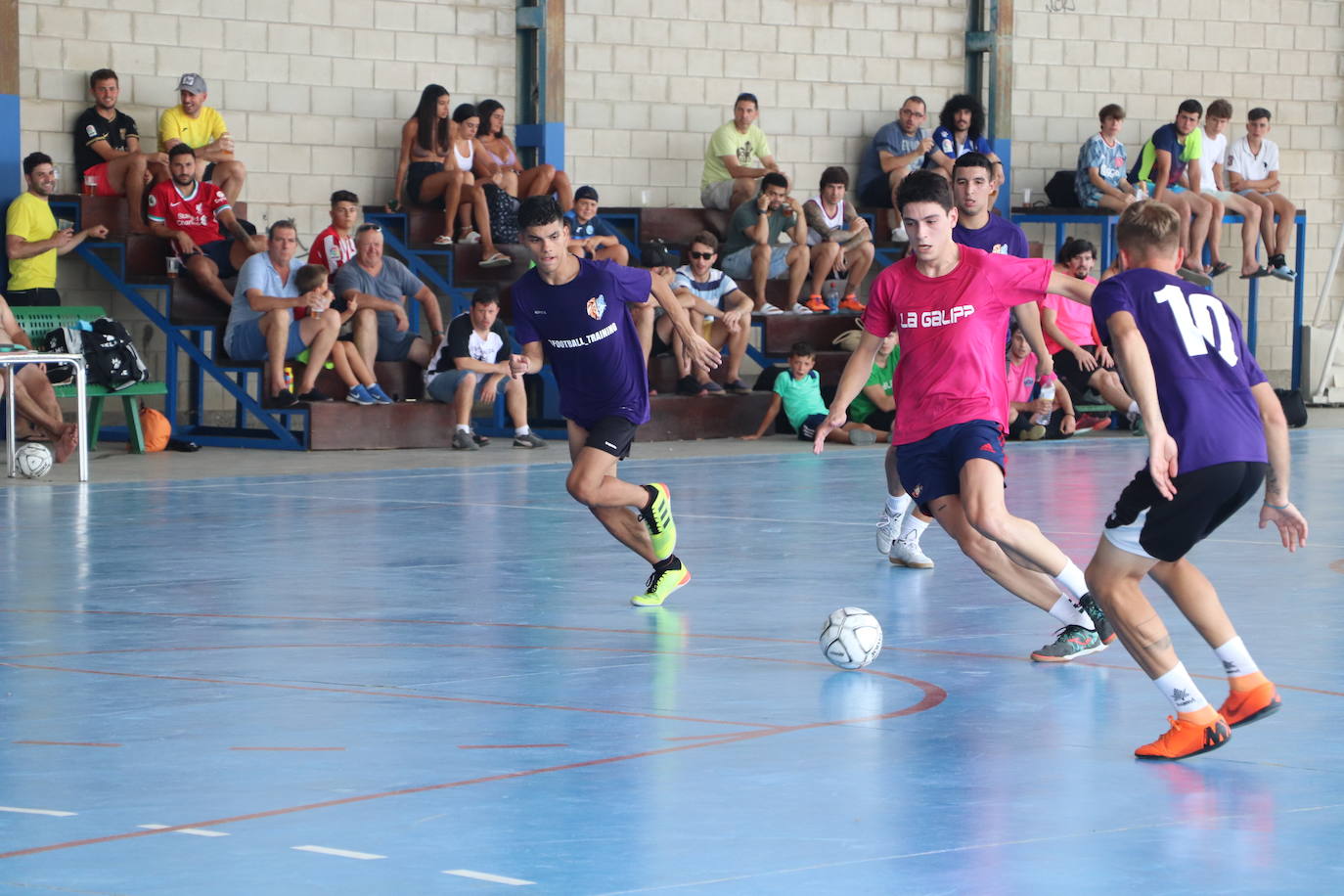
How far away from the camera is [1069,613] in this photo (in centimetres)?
744

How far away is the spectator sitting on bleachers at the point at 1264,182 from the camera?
2370 cm

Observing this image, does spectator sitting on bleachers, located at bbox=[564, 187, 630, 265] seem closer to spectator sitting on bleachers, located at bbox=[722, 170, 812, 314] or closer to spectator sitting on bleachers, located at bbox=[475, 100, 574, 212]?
spectator sitting on bleachers, located at bbox=[475, 100, 574, 212]

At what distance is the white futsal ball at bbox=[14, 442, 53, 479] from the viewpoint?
14.3 m

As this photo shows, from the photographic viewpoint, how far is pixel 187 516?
12.4 m

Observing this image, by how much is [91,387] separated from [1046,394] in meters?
8.37

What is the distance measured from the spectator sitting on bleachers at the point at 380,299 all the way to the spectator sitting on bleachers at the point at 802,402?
3127 mm

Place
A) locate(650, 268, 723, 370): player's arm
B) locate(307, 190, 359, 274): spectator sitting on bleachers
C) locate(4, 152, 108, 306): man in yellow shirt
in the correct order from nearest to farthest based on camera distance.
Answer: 1. locate(650, 268, 723, 370): player's arm
2. locate(4, 152, 108, 306): man in yellow shirt
3. locate(307, 190, 359, 274): spectator sitting on bleachers

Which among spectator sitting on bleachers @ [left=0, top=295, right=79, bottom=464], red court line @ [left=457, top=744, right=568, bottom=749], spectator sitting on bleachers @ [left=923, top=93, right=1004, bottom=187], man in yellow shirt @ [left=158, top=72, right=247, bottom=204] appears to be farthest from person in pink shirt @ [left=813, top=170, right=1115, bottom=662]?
spectator sitting on bleachers @ [left=923, top=93, right=1004, bottom=187]

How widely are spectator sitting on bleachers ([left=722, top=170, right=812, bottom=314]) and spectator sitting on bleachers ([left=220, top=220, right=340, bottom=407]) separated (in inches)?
188

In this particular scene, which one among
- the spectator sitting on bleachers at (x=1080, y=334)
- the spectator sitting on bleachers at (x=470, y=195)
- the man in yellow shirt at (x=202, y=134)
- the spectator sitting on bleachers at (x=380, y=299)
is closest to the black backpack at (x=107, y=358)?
the spectator sitting on bleachers at (x=380, y=299)

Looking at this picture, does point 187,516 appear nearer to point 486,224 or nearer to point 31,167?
point 31,167

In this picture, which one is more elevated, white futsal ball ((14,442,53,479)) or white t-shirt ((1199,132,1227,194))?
white t-shirt ((1199,132,1227,194))

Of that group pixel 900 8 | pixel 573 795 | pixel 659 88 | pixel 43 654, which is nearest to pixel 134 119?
pixel 659 88

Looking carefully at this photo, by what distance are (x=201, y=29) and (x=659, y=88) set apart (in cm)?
522
